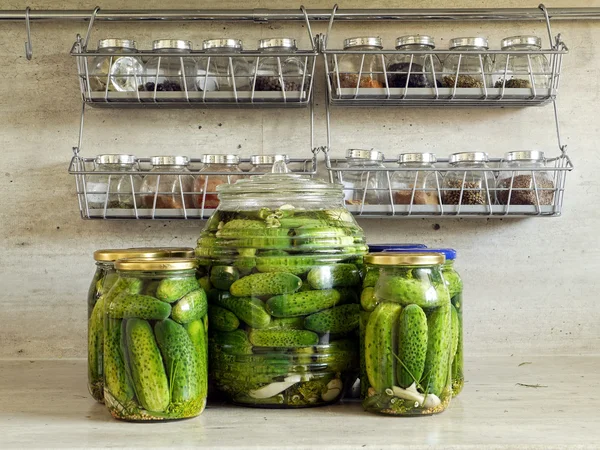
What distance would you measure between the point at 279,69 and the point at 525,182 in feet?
1.73

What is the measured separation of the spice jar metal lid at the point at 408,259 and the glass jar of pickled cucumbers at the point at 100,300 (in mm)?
366

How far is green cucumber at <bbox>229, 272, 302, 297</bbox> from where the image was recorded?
1167 millimetres

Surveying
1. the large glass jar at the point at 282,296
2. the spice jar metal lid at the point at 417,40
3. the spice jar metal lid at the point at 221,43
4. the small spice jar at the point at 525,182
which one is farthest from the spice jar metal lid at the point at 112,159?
the small spice jar at the point at 525,182

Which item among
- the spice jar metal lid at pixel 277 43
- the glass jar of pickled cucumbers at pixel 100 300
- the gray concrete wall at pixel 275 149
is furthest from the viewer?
the gray concrete wall at pixel 275 149

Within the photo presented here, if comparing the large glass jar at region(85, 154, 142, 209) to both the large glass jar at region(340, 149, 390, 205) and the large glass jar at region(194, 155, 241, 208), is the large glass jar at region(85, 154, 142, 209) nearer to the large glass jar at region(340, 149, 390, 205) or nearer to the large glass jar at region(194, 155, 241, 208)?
the large glass jar at region(194, 155, 241, 208)

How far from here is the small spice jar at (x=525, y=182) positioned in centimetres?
151

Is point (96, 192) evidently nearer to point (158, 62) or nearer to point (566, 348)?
point (158, 62)

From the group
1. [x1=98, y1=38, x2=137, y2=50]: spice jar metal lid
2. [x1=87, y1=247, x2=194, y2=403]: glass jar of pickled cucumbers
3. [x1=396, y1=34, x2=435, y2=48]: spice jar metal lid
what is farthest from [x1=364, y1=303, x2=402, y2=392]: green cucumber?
[x1=98, y1=38, x2=137, y2=50]: spice jar metal lid

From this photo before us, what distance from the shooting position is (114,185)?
5.04 ft

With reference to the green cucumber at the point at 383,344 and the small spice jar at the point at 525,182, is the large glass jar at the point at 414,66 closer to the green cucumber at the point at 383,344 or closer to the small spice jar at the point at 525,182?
the small spice jar at the point at 525,182

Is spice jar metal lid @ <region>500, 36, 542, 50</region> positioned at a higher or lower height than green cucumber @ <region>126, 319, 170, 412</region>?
higher

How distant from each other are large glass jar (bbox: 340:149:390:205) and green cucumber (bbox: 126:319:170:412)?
0.57 metres

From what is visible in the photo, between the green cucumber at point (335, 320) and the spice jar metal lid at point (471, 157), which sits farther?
the spice jar metal lid at point (471, 157)

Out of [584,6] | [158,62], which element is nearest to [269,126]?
[158,62]
